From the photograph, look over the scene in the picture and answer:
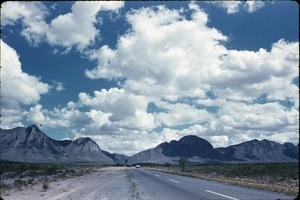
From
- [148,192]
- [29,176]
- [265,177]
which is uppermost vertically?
[265,177]

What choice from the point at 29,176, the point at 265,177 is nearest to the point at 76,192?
the point at 265,177

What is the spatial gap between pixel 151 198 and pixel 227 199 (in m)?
4.43

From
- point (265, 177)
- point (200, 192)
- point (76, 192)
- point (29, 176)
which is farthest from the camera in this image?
point (29, 176)

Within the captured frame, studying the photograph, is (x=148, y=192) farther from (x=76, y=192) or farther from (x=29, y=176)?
(x=29, y=176)

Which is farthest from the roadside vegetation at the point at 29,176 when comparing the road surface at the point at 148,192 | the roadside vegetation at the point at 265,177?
the roadside vegetation at the point at 265,177

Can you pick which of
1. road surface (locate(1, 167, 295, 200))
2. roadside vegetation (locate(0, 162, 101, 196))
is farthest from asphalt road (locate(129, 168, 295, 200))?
roadside vegetation (locate(0, 162, 101, 196))

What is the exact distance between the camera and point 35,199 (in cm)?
2123

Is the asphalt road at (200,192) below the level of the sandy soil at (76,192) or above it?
above

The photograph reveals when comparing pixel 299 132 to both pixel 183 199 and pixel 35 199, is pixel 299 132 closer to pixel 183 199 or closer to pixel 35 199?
pixel 183 199

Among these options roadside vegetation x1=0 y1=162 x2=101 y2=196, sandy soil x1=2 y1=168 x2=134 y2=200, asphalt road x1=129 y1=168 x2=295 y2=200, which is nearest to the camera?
asphalt road x1=129 y1=168 x2=295 y2=200

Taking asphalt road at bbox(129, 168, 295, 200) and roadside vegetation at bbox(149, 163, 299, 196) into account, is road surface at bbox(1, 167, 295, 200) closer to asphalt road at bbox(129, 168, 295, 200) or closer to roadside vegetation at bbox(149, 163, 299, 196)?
asphalt road at bbox(129, 168, 295, 200)

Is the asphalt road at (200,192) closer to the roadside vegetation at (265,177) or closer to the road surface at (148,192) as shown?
the road surface at (148,192)

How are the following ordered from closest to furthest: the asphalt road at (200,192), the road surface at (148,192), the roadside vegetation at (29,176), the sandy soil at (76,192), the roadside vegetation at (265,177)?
the asphalt road at (200,192)
the road surface at (148,192)
the sandy soil at (76,192)
the roadside vegetation at (265,177)
the roadside vegetation at (29,176)

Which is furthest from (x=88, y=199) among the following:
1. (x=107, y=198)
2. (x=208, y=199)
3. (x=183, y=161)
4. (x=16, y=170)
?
(x=183, y=161)
